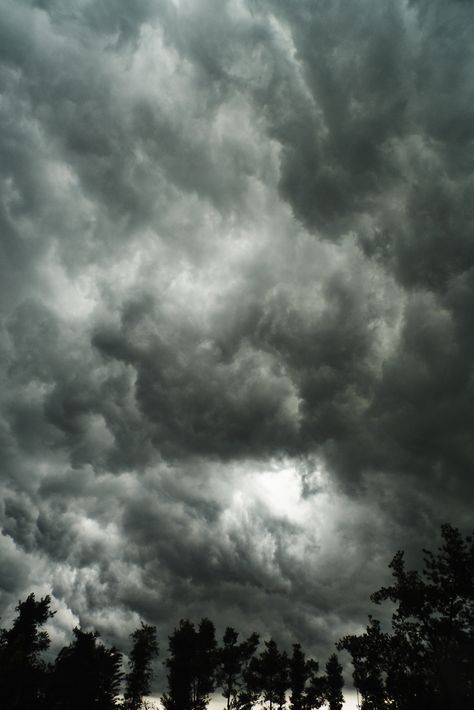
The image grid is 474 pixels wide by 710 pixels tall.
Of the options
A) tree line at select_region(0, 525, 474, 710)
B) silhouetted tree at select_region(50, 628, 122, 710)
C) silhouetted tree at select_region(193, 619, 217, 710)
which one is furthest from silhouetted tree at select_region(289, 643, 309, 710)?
silhouetted tree at select_region(50, 628, 122, 710)

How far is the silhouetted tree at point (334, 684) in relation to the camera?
2232 inches

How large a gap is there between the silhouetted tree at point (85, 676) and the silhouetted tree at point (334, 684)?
123 feet

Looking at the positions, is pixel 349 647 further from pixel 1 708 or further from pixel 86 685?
pixel 1 708

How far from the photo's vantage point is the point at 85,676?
33219 millimetres

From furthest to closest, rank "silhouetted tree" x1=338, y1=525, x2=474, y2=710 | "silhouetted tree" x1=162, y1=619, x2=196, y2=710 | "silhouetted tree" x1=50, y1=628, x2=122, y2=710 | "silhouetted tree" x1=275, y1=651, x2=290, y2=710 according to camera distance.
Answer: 1. "silhouetted tree" x1=275, y1=651, x2=290, y2=710
2. "silhouetted tree" x1=162, y1=619, x2=196, y2=710
3. "silhouetted tree" x1=50, y1=628, x2=122, y2=710
4. "silhouetted tree" x1=338, y1=525, x2=474, y2=710

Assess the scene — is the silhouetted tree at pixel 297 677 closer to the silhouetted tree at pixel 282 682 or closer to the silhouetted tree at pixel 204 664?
the silhouetted tree at pixel 282 682

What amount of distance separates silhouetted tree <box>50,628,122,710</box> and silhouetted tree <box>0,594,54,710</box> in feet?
5.68

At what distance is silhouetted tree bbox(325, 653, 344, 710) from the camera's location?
186 feet

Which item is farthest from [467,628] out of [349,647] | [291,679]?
[291,679]

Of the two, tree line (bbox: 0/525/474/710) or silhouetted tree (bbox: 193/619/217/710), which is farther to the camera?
silhouetted tree (bbox: 193/619/217/710)

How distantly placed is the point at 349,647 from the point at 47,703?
2478 centimetres

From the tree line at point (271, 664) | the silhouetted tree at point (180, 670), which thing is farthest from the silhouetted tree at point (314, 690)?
the silhouetted tree at point (180, 670)

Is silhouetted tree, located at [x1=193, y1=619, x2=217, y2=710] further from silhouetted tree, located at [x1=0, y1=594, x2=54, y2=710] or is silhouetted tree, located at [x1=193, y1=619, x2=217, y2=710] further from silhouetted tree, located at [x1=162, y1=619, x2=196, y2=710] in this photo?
silhouetted tree, located at [x1=0, y1=594, x2=54, y2=710]

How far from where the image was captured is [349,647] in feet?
97.1
